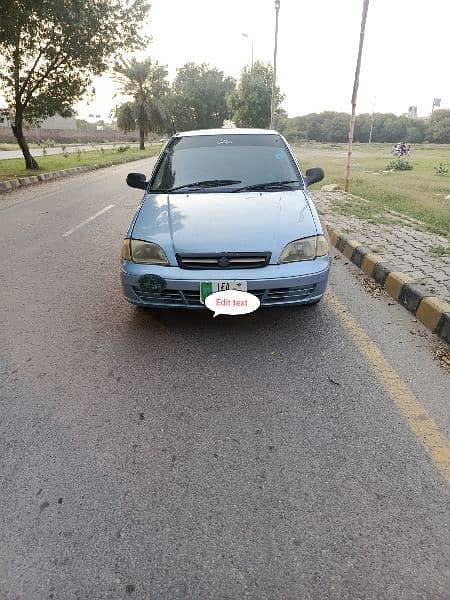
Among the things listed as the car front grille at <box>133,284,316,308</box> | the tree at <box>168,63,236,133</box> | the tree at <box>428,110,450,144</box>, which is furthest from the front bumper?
the tree at <box>428,110,450,144</box>

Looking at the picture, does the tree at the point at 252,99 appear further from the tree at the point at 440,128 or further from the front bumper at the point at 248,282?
the front bumper at the point at 248,282

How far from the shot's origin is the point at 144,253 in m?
3.29

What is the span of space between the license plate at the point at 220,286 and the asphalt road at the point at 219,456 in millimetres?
435

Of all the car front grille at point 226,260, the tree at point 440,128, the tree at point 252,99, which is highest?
the tree at point 252,99

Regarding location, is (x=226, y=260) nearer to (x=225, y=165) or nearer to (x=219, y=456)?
(x=219, y=456)

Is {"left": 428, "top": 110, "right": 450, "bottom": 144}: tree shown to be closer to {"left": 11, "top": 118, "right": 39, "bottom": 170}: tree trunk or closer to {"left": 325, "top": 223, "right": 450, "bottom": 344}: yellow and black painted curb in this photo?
{"left": 11, "top": 118, "right": 39, "bottom": 170}: tree trunk

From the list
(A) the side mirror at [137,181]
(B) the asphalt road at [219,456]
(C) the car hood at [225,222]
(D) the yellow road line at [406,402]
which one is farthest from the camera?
(A) the side mirror at [137,181]

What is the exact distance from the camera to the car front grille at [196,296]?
3133 mm

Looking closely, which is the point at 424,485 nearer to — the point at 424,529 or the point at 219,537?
the point at 424,529

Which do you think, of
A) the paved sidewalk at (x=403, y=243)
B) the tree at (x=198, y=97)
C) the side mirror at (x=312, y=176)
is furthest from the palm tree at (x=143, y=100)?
the side mirror at (x=312, y=176)

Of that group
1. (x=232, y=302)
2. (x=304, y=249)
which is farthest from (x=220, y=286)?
(x=304, y=249)

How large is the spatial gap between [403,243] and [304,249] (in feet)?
9.72

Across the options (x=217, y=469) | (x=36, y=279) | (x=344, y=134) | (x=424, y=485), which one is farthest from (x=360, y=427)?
(x=344, y=134)

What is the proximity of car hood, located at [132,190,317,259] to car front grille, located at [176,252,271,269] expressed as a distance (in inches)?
1.3
